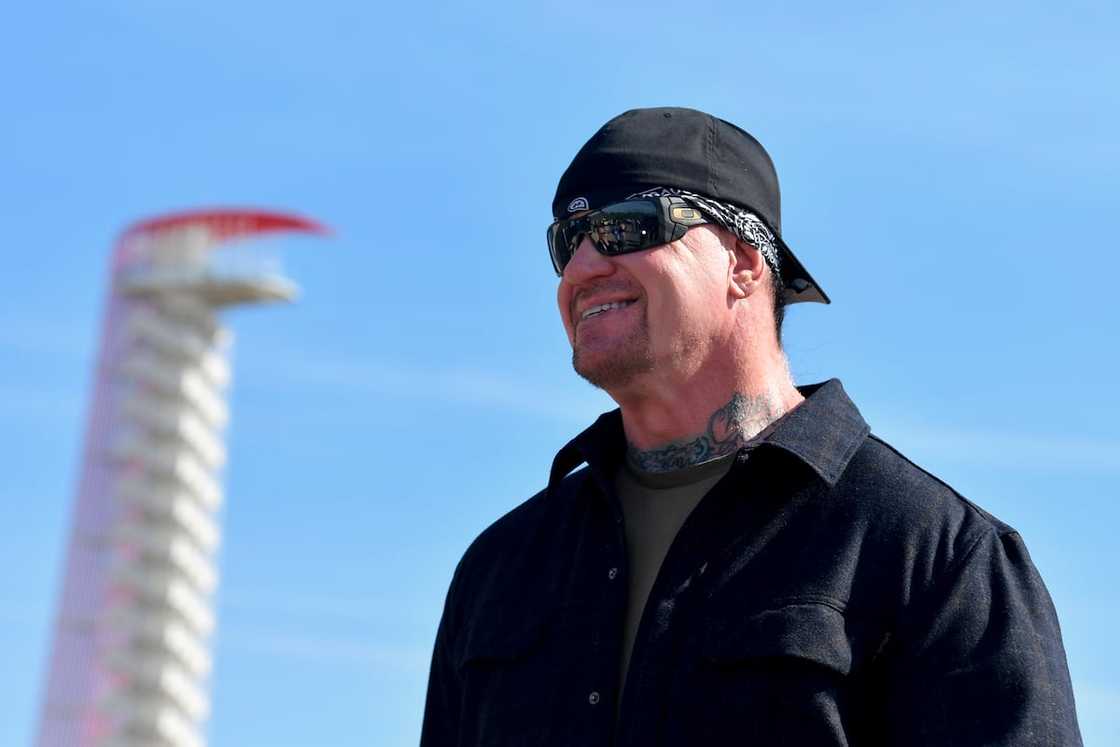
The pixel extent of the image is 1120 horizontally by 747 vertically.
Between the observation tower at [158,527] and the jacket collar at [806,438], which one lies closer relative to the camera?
the jacket collar at [806,438]

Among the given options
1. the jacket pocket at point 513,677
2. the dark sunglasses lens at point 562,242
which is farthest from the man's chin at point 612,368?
the jacket pocket at point 513,677

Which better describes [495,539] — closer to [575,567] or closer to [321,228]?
[575,567]

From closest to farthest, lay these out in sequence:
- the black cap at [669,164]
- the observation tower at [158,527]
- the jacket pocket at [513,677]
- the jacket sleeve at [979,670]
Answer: the jacket sleeve at [979,670]
the jacket pocket at [513,677]
the black cap at [669,164]
the observation tower at [158,527]

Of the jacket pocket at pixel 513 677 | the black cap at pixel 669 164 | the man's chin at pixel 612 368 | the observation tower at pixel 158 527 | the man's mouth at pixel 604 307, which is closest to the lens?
the jacket pocket at pixel 513 677

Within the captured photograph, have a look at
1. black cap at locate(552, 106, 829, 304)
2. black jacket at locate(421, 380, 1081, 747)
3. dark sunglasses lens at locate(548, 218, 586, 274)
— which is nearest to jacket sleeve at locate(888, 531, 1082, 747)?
black jacket at locate(421, 380, 1081, 747)

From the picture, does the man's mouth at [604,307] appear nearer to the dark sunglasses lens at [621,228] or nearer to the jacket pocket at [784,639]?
the dark sunglasses lens at [621,228]

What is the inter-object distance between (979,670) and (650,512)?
108 cm

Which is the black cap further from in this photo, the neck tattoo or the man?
the neck tattoo

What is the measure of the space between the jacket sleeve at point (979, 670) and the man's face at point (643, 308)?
1036mm

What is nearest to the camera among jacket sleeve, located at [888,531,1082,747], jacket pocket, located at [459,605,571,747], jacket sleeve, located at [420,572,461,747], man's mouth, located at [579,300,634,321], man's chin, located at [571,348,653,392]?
jacket sleeve, located at [888,531,1082,747]

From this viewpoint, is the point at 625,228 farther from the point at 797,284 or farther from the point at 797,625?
the point at 797,625

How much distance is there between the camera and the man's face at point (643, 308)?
5785 millimetres

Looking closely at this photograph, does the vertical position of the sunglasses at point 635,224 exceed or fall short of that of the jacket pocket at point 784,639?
it exceeds it

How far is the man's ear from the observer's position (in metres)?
6.07
